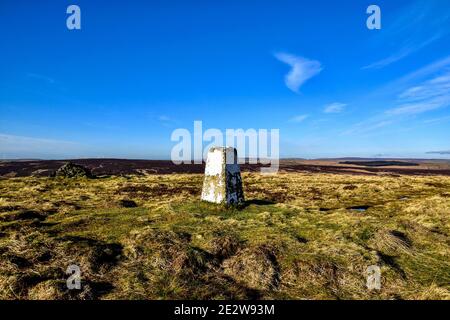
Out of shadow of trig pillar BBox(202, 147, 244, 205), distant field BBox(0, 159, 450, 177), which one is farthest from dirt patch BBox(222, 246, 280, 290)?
distant field BBox(0, 159, 450, 177)

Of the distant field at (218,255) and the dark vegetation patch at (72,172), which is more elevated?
the dark vegetation patch at (72,172)

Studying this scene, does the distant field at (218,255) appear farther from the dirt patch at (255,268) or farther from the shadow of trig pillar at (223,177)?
the shadow of trig pillar at (223,177)

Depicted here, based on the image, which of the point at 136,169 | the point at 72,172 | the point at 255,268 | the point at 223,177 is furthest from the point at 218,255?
the point at 136,169

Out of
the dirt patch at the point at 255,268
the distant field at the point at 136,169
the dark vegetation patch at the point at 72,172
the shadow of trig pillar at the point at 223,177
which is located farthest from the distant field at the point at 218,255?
the distant field at the point at 136,169

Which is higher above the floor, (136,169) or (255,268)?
(136,169)

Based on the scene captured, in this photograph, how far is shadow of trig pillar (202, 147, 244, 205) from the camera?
17.4m

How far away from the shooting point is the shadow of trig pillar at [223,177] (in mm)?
17406

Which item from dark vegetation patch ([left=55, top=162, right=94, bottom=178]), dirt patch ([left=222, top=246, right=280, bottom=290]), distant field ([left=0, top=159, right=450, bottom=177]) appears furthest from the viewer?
distant field ([left=0, top=159, right=450, bottom=177])

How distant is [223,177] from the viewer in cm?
1748

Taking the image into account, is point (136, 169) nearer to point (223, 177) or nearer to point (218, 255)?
point (223, 177)

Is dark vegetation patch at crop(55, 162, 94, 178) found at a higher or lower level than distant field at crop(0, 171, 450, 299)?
higher

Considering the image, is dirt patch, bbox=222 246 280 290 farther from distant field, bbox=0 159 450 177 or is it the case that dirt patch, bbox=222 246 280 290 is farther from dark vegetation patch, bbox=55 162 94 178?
distant field, bbox=0 159 450 177
